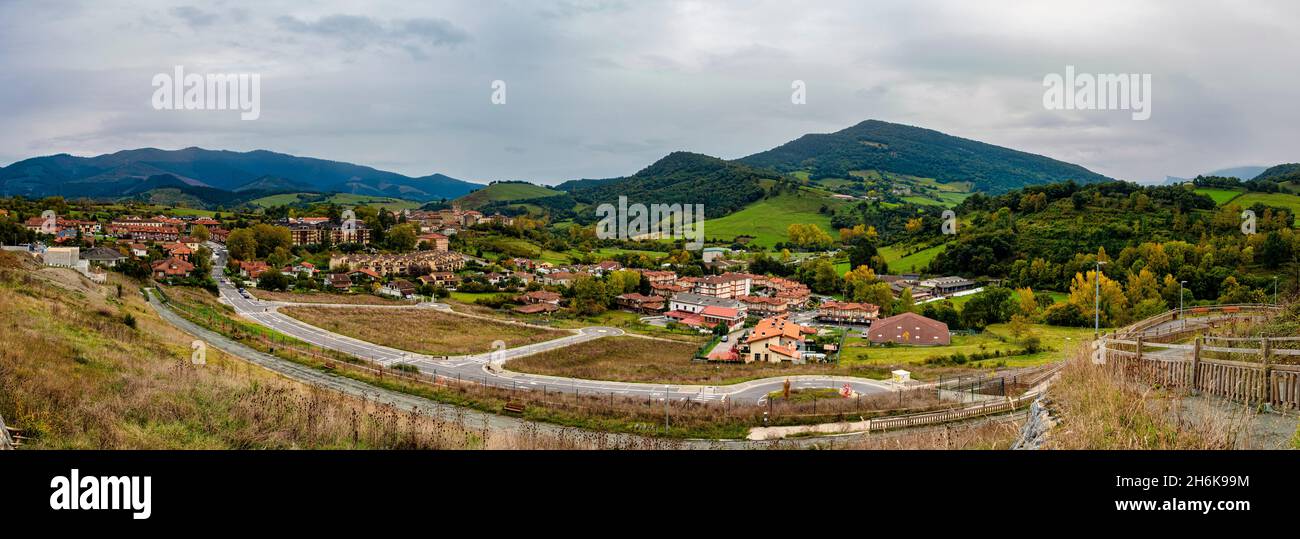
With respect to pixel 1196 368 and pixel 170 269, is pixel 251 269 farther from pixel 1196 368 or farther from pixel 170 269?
pixel 1196 368

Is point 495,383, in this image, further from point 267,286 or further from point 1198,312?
point 267,286

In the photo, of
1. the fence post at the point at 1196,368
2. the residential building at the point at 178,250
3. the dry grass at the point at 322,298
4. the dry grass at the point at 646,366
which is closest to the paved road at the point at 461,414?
the fence post at the point at 1196,368

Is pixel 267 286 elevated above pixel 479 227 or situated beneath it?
situated beneath

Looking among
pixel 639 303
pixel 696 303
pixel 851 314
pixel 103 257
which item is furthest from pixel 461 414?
pixel 103 257

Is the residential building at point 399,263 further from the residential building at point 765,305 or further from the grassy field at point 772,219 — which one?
the grassy field at point 772,219

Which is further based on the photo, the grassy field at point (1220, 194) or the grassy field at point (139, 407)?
the grassy field at point (1220, 194)
